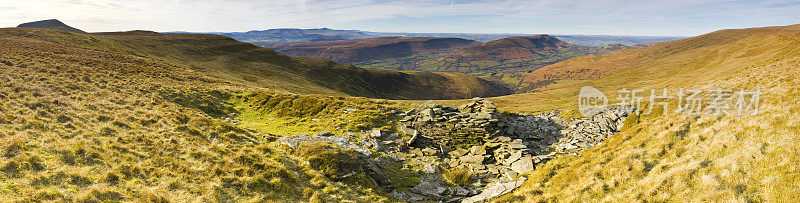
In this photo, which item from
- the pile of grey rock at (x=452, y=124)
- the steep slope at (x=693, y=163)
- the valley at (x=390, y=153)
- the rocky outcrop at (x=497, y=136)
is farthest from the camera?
the pile of grey rock at (x=452, y=124)

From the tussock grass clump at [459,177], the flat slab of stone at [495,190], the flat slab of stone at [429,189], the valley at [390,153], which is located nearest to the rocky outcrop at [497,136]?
the valley at [390,153]

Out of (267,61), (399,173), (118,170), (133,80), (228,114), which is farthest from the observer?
(267,61)

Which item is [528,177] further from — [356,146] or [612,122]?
[612,122]

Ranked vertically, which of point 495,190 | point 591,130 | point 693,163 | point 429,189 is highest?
point 693,163

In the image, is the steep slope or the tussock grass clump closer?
the steep slope

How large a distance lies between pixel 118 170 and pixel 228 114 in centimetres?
2098

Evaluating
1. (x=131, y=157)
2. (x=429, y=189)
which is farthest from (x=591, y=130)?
(x=131, y=157)

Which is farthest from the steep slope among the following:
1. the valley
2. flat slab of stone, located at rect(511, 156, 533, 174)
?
flat slab of stone, located at rect(511, 156, 533, 174)

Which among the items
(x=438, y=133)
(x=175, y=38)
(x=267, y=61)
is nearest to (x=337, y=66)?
(x=267, y=61)

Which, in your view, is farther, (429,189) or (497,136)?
(497,136)

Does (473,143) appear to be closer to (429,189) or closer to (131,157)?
(429,189)

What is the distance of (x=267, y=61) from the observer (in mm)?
133875

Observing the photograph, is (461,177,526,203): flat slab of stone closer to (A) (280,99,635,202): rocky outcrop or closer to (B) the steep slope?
(A) (280,99,635,202): rocky outcrop

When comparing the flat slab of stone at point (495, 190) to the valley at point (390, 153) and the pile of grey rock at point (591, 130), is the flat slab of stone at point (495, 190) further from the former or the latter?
the pile of grey rock at point (591, 130)
